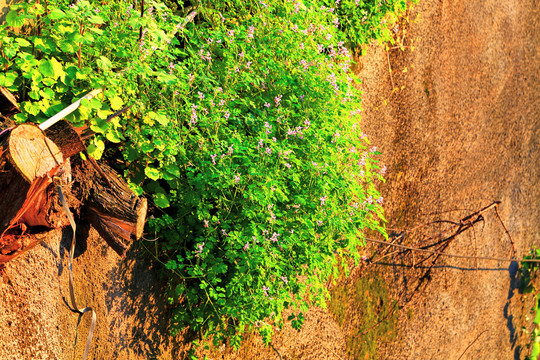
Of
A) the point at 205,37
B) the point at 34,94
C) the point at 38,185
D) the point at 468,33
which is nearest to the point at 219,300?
the point at 38,185

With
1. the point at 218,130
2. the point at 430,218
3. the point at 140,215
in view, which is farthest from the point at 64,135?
the point at 430,218

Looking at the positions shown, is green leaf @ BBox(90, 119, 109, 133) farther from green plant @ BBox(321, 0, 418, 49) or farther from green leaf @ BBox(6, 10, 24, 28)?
green plant @ BBox(321, 0, 418, 49)

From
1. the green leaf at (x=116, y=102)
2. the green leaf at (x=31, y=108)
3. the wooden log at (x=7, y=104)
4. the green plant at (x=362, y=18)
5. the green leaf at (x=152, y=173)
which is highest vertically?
the green plant at (x=362, y=18)

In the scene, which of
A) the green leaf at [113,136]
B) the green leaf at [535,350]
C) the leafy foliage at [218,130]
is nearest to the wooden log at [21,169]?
the leafy foliage at [218,130]

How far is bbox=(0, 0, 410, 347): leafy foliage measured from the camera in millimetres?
1975

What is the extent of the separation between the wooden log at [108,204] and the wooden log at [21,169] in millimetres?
308

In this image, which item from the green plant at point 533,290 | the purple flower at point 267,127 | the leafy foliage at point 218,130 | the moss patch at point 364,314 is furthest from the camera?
the green plant at point 533,290

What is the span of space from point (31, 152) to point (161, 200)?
0.78m

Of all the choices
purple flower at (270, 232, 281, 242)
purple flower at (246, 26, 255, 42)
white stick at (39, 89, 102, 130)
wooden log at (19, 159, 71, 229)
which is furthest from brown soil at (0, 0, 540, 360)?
purple flower at (246, 26, 255, 42)

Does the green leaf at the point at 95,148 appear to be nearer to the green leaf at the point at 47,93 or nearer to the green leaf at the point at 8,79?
the green leaf at the point at 47,93

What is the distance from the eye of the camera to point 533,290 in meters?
6.11

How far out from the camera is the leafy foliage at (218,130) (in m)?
1.97

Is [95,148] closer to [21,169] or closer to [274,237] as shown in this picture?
[21,169]

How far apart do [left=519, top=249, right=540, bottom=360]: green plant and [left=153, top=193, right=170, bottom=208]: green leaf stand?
17.3 ft
